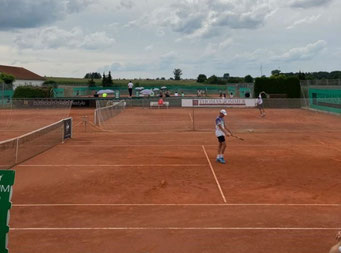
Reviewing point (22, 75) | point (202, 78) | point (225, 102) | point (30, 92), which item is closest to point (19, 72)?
point (22, 75)

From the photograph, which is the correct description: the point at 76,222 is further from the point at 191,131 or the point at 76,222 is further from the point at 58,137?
the point at 191,131

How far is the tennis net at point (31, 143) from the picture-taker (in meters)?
14.0

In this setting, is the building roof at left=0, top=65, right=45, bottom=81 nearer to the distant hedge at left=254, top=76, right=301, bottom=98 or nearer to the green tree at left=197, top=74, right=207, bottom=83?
the green tree at left=197, top=74, right=207, bottom=83

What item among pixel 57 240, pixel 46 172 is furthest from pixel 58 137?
pixel 57 240

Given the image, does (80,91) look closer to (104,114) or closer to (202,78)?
(104,114)

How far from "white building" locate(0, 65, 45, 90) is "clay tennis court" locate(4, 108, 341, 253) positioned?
78.0m

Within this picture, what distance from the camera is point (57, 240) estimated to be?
7.17 meters

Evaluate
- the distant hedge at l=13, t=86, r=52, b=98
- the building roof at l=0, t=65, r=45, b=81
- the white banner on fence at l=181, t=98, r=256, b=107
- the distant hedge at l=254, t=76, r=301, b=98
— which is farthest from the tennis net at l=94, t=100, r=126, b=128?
the building roof at l=0, t=65, r=45, b=81

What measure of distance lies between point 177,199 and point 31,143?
9328mm

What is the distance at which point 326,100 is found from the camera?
39.5 meters

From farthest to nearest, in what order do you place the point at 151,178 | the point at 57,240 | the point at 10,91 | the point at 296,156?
the point at 10,91 → the point at 296,156 → the point at 151,178 → the point at 57,240

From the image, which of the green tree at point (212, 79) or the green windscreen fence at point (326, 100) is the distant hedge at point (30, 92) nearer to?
the green windscreen fence at point (326, 100)

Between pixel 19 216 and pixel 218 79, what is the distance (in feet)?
412

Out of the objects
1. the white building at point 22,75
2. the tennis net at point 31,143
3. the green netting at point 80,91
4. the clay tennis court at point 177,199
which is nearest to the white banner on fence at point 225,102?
the tennis net at point 31,143
